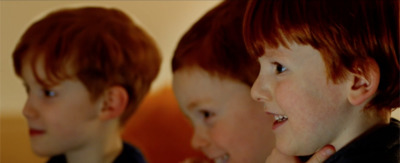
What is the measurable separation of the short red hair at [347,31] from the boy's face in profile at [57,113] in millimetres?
405

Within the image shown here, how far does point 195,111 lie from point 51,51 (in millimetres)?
238

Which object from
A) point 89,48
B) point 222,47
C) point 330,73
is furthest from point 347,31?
point 89,48

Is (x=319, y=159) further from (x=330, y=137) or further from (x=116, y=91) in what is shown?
(x=116, y=91)

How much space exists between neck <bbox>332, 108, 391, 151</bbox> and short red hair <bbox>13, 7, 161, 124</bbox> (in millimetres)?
407

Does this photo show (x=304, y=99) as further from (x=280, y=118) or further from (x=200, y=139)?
(x=200, y=139)

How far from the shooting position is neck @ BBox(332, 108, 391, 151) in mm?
456

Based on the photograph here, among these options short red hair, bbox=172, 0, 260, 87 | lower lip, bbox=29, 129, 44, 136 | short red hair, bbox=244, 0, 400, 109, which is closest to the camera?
short red hair, bbox=244, 0, 400, 109

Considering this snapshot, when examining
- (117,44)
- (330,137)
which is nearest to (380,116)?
(330,137)

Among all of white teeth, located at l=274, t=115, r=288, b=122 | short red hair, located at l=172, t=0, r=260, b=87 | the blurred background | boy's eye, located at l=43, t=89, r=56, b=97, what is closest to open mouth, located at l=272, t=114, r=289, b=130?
white teeth, located at l=274, t=115, r=288, b=122

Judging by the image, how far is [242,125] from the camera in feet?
2.14

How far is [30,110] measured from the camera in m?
0.71

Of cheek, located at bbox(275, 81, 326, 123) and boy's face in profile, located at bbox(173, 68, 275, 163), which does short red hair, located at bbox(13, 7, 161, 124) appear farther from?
cheek, located at bbox(275, 81, 326, 123)

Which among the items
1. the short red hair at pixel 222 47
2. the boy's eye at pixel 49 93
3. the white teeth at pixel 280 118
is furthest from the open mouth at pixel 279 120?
the boy's eye at pixel 49 93

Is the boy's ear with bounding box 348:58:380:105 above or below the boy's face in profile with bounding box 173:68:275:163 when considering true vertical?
above
